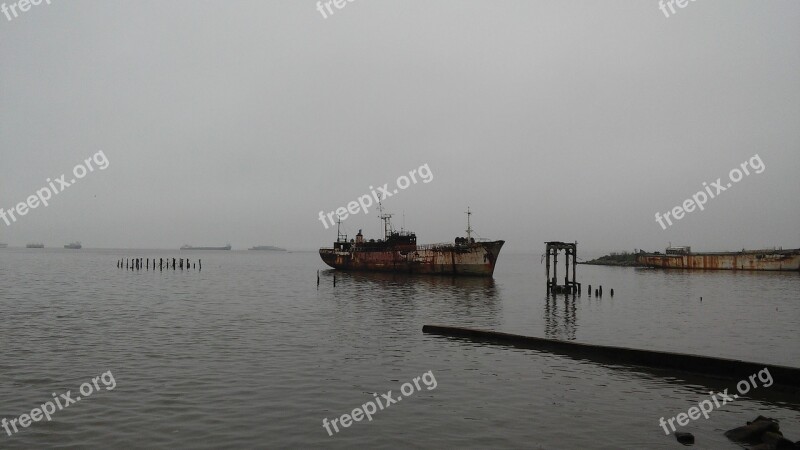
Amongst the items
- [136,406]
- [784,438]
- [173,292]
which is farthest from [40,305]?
[784,438]

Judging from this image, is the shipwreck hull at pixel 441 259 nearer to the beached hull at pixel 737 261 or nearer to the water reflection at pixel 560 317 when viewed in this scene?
the water reflection at pixel 560 317

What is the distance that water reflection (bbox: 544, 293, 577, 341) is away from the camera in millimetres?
25641

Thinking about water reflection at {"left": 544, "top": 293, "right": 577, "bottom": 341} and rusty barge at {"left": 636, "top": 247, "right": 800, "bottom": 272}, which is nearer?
water reflection at {"left": 544, "top": 293, "right": 577, "bottom": 341}

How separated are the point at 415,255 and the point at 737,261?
198 feet

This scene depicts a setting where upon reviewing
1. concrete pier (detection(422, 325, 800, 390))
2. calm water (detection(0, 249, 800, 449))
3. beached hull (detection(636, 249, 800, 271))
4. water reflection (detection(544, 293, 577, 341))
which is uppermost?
beached hull (detection(636, 249, 800, 271))

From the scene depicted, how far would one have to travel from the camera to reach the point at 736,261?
91562mm

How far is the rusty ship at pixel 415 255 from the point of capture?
6744 centimetres

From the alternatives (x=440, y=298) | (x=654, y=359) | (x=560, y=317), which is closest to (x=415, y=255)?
(x=440, y=298)

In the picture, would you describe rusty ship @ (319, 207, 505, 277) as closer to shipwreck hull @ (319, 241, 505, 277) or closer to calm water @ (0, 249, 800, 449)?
shipwreck hull @ (319, 241, 505, 277)

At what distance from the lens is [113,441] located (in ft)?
34.8

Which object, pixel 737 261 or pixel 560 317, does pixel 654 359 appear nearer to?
pixel 560 317

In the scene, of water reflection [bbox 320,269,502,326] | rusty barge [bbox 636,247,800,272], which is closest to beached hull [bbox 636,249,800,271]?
rusty barge [bbox 636,247,800,272]

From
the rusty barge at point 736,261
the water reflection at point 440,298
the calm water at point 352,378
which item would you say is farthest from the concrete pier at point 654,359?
the rusty barge at point 736,261

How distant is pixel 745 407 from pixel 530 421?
5.83 m
